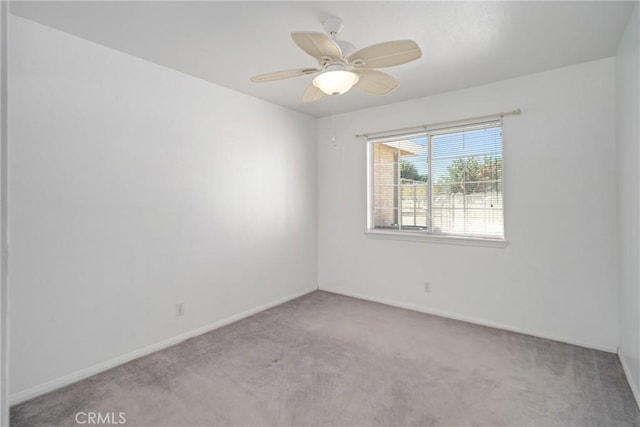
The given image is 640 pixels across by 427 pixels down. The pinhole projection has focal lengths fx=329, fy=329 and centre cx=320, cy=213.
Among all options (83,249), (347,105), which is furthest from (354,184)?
(83,249)

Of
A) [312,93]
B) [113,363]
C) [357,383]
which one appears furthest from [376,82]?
[113,363]

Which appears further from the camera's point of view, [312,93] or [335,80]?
[312,93]

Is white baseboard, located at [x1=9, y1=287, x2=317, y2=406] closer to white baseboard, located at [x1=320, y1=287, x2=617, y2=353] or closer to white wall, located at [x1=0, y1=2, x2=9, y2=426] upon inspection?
white wall, located at [x1=0, y1=2, x2=9, y2=426]

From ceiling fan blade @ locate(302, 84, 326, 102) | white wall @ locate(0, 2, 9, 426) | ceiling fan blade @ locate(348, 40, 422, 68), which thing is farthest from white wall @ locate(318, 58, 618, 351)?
white wall @ locate(0, 2, 9, 426)

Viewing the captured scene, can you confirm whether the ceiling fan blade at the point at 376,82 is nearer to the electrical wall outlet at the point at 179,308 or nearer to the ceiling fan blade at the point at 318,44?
the ceiling fan blade at the point at 318,44

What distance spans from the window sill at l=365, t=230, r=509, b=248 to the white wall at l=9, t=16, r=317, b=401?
4.60 ft

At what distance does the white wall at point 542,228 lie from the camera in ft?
9.14

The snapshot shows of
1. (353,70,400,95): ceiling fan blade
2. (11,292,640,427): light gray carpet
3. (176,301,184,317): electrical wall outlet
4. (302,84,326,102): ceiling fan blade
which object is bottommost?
(11,292,640,427): light gray carpet

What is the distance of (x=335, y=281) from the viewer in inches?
180

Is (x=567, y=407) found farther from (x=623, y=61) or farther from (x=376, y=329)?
(x=623, y=61)

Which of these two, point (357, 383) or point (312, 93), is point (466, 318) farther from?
point (312, 93)

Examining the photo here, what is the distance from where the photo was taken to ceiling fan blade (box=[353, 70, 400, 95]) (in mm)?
2119

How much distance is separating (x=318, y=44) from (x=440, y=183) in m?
2.49

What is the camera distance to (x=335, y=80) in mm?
2057
